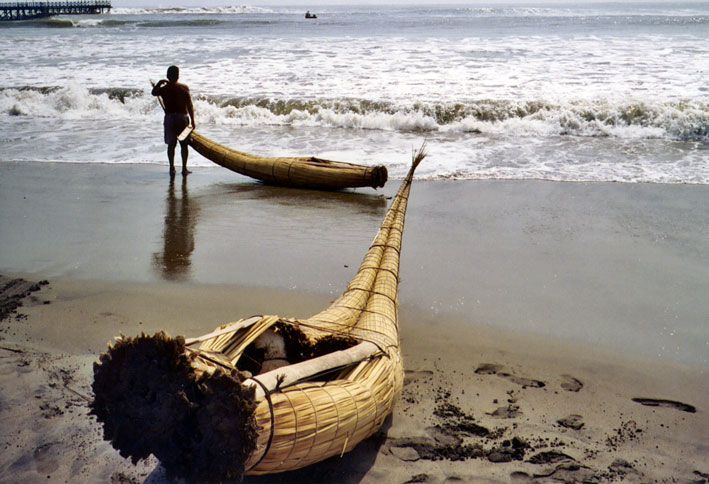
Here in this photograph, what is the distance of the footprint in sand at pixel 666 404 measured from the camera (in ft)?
12.5

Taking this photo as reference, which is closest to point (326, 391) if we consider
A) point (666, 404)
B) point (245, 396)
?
point (245, 396)

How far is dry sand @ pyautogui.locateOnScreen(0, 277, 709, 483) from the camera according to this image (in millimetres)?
3180

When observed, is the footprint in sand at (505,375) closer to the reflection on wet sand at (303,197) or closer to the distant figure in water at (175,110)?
the reflection on wet sand at (303,197)

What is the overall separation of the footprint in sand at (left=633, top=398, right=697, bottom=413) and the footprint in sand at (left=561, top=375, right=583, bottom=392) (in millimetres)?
317

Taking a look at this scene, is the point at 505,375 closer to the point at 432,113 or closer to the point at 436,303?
the point at 436,303

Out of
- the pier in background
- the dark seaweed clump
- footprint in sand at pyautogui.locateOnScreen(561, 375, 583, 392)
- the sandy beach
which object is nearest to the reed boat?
the sandy beach

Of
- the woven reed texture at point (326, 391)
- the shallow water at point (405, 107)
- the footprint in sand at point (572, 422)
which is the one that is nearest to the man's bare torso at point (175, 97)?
the shallow water at point (405, 107)

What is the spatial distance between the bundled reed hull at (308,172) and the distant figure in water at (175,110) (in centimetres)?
73

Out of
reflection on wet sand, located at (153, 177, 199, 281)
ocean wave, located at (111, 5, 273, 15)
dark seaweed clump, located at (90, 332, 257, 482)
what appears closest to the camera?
dark seaweed clump, located at (90, 332, 257, 482)

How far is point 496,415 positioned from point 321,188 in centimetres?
557

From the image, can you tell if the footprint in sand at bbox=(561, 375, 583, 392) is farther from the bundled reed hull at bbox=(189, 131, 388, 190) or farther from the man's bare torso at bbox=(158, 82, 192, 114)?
the man's bare torso at bbox=(158, 82, 192, 114)

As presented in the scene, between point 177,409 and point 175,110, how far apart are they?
7.58 meters

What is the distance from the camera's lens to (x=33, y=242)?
6.56m

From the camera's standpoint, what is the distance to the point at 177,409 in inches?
93.5
